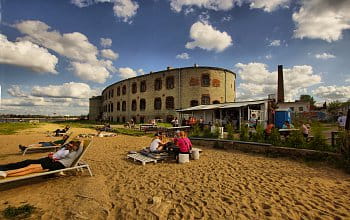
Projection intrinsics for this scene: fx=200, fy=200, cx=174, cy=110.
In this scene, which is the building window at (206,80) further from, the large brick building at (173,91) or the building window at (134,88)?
the building window at (134,88)

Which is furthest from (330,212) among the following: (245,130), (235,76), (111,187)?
(235,76)

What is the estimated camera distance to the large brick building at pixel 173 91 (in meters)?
28.2

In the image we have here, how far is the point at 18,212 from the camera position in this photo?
10.7ft

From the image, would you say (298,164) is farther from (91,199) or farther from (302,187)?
(91,199)

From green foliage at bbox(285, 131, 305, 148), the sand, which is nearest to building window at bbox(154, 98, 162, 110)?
green foliage at bbox(285, 131, 305, 148)

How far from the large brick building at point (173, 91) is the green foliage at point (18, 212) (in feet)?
82.2

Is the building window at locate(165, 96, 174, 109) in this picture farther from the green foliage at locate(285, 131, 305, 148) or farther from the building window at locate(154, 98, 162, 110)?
the green foliage at locate(285, 131, 305, 148)

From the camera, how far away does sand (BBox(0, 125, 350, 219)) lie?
330cm

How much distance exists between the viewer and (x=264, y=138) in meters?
9.00

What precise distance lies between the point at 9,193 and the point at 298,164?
7.78 metres

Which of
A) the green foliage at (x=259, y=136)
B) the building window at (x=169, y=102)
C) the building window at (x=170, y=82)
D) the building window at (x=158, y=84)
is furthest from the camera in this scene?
the building window at (x=158, y=84)

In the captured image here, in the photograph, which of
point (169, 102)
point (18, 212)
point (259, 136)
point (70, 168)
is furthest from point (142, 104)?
point (18, 212)

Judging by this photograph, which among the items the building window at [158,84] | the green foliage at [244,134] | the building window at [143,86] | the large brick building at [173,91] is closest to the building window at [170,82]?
the large brick building at [173,91]

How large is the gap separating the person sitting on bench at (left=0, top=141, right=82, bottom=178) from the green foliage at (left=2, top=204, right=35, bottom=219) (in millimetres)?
957
